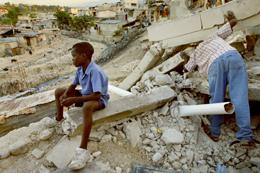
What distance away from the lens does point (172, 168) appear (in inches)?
118

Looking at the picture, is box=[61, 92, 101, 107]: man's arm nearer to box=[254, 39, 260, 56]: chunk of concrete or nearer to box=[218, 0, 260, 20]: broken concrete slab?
box=[218, 0, 260, 20]: broken concrete slab

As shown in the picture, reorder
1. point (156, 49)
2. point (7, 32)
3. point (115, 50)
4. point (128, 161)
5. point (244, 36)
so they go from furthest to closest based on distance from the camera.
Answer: point (7, 32), point (115, 50), point (156, 49), point (244, 36), point (128, 161)

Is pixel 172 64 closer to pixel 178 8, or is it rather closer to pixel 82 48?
pixel 82 48

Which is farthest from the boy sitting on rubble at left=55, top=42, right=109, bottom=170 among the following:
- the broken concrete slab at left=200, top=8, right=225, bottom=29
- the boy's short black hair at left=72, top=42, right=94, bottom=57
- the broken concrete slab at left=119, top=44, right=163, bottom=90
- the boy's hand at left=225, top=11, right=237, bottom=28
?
the broken concrete slab at left=200, top=8, right=225, bottom=29

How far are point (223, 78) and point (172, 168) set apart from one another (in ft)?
3.61

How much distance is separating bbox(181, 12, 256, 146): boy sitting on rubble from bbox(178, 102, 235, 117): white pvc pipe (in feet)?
0.42

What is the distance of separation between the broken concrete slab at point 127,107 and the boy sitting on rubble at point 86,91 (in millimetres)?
98

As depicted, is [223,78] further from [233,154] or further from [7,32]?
[7,32]

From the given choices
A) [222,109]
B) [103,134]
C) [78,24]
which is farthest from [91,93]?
[78,24]

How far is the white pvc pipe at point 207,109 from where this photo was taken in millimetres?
3105

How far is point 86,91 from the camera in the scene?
3.09 m

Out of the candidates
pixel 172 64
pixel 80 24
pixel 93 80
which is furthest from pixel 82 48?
pixel 80 24

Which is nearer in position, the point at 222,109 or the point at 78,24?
the point at 222,109

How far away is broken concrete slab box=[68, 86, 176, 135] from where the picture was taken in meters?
3.12
